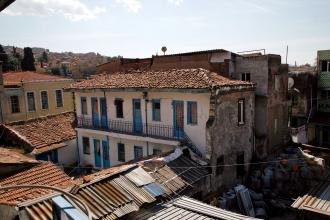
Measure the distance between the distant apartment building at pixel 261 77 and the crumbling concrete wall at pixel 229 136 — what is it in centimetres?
112

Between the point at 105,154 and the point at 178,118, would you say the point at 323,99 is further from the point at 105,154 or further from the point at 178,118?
the point at 105,154

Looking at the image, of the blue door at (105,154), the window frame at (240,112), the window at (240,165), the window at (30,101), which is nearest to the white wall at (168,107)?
the blue door at (105,154)

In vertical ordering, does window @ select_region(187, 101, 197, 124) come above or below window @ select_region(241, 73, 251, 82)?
below

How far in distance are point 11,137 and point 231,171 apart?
1524 cm

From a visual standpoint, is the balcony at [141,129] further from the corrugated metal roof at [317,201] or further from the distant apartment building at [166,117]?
the corrugated metal roof at [317,201]

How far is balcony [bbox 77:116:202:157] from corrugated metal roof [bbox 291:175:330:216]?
17.9 feet

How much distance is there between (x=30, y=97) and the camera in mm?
30844

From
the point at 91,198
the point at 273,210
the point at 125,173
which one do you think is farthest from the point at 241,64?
the point at 91,198

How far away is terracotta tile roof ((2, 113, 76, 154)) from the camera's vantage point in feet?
71.7

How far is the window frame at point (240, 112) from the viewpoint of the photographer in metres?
18.9

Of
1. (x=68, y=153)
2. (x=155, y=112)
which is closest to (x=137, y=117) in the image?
(x=155, y=112)

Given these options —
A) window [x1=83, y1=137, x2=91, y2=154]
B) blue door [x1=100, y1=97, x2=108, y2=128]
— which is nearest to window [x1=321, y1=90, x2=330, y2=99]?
blue door [x1=100, y1=97, x2=108, y2=128]

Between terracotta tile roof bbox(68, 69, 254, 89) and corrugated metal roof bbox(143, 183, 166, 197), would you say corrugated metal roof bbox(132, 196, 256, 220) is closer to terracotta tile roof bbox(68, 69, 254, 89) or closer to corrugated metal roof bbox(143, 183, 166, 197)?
corrugated metal roof bbox(143, 183, 166, 197)

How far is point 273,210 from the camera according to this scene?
1784cm
